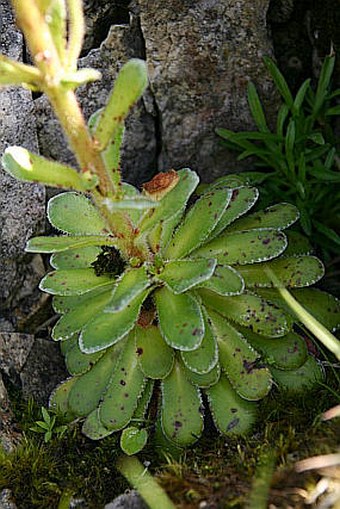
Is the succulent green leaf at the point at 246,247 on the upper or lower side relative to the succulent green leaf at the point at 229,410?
upper

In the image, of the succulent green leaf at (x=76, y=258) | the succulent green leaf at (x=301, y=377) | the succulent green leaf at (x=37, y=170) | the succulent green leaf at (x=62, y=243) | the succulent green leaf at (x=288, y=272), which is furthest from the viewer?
the succulent green leaf at (x=76, y=258)

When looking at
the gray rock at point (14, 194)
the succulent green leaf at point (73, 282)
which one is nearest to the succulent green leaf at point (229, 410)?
the succulent green leaf at point (73, 282)

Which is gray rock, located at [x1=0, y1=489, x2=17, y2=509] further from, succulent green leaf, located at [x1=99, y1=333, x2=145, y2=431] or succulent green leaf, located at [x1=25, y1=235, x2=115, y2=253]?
succulent green leaf, located at [x1=25, y1=235, x2=115, y2=253]

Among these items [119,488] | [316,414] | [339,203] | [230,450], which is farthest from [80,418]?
[339,203]

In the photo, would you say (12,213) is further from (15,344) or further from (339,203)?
(339,203)

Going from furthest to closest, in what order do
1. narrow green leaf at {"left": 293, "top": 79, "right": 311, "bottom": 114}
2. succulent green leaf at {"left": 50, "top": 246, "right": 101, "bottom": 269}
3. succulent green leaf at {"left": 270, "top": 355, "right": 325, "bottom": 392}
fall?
narrow green leaf at {"left": 293, "top": 79, "right": 311, "bottom": 114}
succulent green leaf at {"left": 50, "top": 246, "right": 101, "bottom": 269}
succulent green leaf at {"left": 270, "top": 355, "right": 325, "bottom": 392}

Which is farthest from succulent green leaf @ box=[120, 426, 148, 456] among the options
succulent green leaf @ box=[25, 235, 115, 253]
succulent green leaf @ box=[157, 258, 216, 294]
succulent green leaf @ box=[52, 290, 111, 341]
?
succulent green leaf @ box=[25, 235, 115, 253]

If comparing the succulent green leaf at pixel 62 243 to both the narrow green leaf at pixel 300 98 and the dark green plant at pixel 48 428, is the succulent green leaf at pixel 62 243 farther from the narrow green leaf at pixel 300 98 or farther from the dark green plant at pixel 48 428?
the narrow green leaf at pixel 300 98

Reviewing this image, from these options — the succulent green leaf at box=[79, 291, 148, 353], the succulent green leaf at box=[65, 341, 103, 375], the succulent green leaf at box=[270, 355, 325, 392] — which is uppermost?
→ the succulent green leaf at box=[79, 291, 148, 353]
